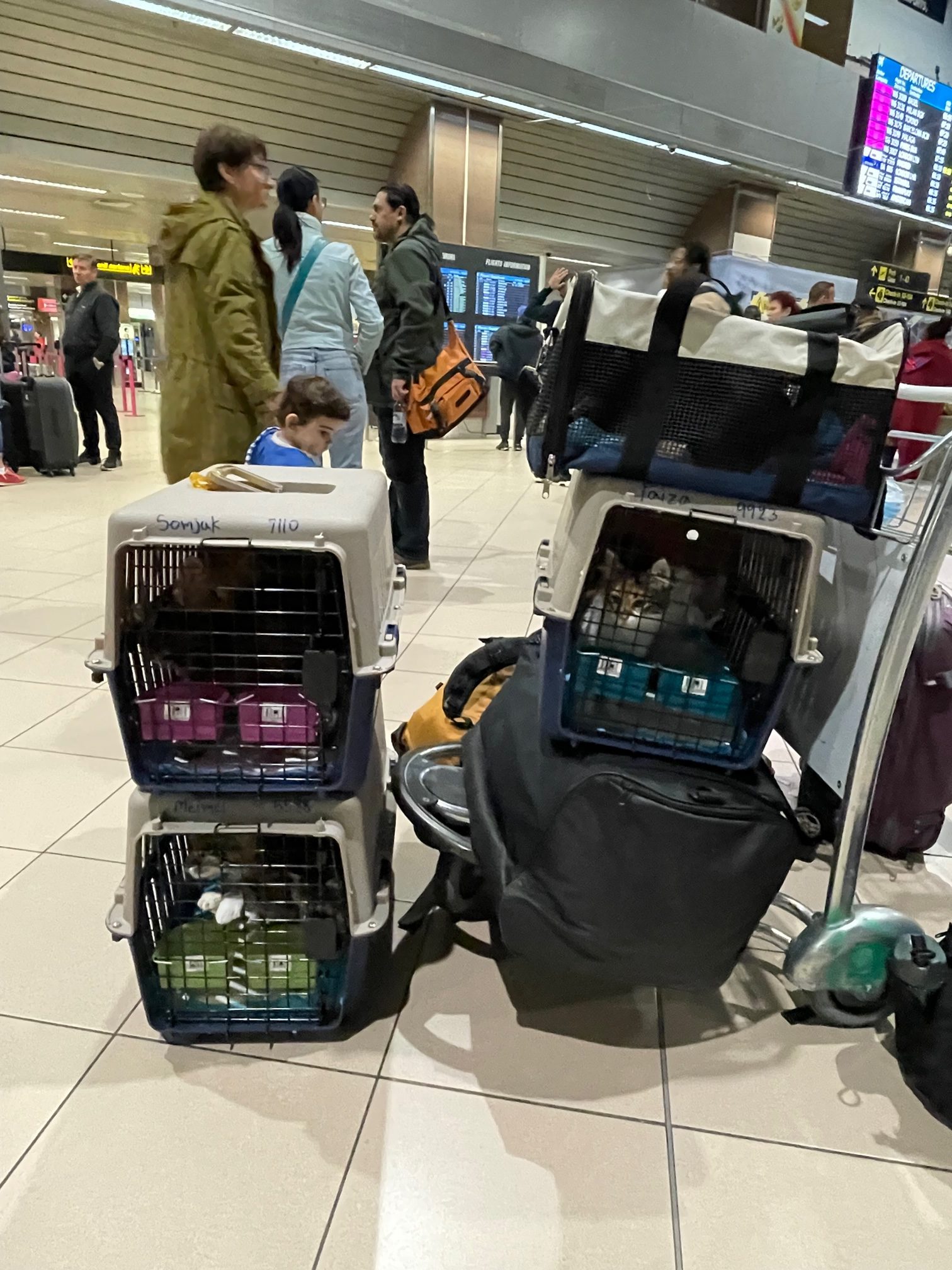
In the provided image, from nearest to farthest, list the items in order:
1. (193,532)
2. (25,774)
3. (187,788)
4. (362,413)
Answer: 1. (193,532)
2. (187,788)
3. (25,774)
4. (362,413)

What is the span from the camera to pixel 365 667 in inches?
44.4

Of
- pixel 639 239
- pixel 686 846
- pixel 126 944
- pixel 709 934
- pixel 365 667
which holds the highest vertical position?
pixel 639 239

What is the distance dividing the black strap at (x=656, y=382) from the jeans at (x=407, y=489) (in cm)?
241

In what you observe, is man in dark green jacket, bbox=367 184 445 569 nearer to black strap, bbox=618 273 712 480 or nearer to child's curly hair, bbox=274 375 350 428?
child's curly hair, bbox=274 375 350 428

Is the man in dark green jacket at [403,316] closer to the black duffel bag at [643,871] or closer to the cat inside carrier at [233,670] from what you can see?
the cat inside carrier at [233,670]

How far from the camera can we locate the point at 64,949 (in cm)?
148

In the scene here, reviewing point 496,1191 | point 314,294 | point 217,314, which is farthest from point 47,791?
point 314,294

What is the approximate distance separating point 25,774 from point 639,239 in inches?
460

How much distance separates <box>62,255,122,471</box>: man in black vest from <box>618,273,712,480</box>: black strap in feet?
20.9

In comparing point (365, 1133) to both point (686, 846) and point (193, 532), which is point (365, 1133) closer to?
point (686, 846)

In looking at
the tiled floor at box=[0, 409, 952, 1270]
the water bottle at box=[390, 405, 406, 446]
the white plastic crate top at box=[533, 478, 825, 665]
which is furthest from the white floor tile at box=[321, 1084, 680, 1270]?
the water bottle at box=[390, 405, 406, 446]

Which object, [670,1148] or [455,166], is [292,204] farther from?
[455,166]

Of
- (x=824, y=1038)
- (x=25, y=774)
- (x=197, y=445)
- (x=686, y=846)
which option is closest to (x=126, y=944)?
(x=25, y=774)

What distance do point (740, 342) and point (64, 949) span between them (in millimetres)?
1494
